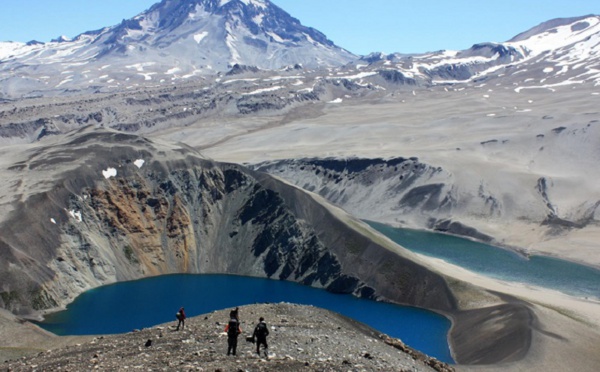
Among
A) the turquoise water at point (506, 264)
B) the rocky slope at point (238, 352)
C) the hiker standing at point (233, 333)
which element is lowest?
the turquoise water at point (506, 264)

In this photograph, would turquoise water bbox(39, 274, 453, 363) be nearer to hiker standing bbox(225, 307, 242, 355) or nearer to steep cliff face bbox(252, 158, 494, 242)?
hiker standing bbox(225, 307, 242, 355)

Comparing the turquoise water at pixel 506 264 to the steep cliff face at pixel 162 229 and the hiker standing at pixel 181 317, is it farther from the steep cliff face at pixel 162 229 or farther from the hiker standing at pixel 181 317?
the hiker standing at pixel 181 317

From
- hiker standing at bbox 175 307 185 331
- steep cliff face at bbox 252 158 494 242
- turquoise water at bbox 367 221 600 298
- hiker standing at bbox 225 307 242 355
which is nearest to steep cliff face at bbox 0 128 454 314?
turquoise water at bbox 367 221 600 298

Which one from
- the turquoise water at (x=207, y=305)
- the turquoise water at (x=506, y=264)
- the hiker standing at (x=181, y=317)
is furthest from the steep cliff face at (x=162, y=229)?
the hiker standing at (x=181, y=317)

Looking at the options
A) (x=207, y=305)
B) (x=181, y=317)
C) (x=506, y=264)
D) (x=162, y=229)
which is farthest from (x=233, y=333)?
(x=506, y=264)

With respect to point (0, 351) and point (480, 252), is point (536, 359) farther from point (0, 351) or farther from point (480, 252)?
point (480, 252)

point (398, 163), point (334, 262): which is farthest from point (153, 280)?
point (398, 163)

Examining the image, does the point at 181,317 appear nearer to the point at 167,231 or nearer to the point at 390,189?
the point at 167,231

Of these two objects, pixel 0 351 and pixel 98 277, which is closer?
pixel 0 351
